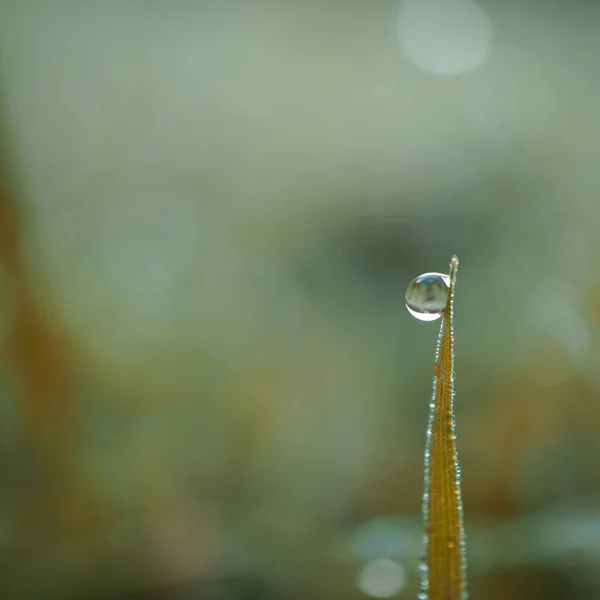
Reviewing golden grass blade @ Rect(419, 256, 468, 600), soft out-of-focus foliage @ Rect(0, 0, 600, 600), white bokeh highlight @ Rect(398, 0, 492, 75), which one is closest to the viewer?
golden grass blade @ Rect(419, 256, 468, 600)

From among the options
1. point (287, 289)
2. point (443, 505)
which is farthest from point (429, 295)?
point (287, 289)

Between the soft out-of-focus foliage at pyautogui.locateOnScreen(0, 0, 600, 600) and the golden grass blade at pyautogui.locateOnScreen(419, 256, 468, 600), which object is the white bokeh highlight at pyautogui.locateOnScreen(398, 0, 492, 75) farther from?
the golden grass blade at pyautogui.locateOnScreen(419, 256, 468, 600)

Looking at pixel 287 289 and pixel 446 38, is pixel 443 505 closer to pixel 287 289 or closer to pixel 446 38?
pixel 287 289

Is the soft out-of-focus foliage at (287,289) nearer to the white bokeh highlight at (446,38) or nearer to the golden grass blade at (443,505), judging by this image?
the white bokeh highlight at (446,38)

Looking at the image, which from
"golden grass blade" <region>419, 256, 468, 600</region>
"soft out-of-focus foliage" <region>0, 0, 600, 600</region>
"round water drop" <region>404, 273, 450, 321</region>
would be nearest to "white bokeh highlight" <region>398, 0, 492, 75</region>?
"soft out-of-focus foliage" <region>0, 0, 600, 600</region>

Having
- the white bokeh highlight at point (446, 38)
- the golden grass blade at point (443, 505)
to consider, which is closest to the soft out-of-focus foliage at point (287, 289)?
the white bokeh highlight at point (446, 38)

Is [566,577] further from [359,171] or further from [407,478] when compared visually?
[359,171]

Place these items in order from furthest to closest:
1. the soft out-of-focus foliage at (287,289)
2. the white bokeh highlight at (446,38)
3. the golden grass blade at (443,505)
A: the white bokeh highlight at (446,38) < the soft out-of-focus foliage at (287,289) < the golden grass blade at (443,505)
